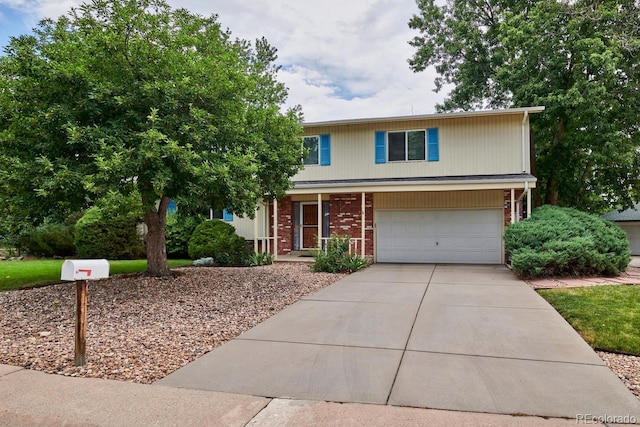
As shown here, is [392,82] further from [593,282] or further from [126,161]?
[126,161]

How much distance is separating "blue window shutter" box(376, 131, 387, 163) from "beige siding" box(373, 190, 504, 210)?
4.10 feet

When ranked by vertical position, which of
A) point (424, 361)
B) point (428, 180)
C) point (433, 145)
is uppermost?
point (433, 145)

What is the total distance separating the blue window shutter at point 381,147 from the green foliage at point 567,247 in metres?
5.29

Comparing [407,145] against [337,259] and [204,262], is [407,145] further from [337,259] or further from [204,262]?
[204,262]

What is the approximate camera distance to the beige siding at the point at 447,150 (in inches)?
543

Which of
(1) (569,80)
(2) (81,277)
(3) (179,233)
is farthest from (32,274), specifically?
(1) (569,80)

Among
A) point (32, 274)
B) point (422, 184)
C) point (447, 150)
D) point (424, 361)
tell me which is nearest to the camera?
point (424, 361)

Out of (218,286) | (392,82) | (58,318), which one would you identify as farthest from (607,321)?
(392,82)

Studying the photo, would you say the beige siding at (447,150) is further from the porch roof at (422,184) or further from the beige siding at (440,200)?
the beige siding at (440,200)

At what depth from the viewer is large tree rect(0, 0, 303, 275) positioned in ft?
21.4

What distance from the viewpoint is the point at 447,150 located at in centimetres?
1419

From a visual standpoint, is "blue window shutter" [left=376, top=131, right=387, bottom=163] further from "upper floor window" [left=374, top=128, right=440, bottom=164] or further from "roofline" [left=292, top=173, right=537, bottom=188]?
"roofline" [left=292, top=173, right=537, bottom=188]

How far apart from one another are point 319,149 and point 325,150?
0.23 metres

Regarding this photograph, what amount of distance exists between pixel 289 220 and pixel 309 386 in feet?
40.2
